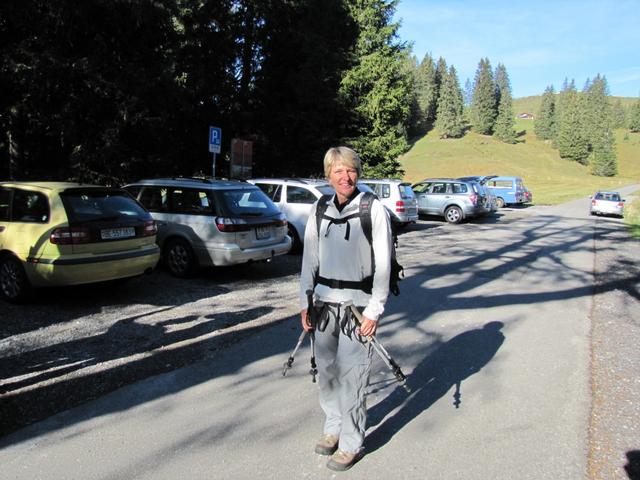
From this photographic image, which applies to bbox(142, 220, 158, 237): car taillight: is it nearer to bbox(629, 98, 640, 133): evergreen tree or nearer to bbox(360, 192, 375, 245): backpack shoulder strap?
bbox(360, 192, 375, 245): backpack shoulder strap

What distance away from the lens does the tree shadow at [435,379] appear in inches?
136

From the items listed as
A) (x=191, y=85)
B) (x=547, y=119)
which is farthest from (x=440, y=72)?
(x=191, y=85)

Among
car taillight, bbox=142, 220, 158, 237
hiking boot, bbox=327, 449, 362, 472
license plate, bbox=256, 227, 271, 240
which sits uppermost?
car taillight, bbox=142, 220, 158, 237

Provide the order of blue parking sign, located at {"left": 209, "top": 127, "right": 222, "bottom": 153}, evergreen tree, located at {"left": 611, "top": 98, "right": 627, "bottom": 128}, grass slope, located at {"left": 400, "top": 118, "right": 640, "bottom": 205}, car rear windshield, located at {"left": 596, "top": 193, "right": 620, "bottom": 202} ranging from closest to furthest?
1. blue parking sign, located at {"left": 209, "top": 127, "right": 222, "bottom": 153}
2. car rear windshield, located at {"left": 596, "top": 193, "right": 620, "bottom": 202}
3. grass slope, located at {"left": 400, "top": 118, "right": 640, "bottom": 205}
4. evergreen tree, located at {"left": 611, "top": 98, "right": 627, "bottom": 128}

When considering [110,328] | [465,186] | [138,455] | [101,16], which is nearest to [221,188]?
[110,328]

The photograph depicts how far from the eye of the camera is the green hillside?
76.0m

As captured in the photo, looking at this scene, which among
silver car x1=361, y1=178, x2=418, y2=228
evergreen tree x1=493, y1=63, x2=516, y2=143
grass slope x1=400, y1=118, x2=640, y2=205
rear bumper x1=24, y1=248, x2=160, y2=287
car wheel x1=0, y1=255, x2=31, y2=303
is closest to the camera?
rear bumper x1=24, y1=248, x2=160, y2=287

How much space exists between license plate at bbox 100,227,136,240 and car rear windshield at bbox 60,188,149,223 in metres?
0.18

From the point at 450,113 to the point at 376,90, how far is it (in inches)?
3452

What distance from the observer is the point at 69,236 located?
5.94 meters

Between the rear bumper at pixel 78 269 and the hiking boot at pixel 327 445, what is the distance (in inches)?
166

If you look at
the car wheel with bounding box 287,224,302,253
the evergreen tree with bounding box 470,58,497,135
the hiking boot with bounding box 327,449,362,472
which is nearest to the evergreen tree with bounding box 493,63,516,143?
the evergreen tree with bounding box 470,58,497,135

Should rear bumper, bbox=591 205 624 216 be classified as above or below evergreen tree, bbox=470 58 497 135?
below

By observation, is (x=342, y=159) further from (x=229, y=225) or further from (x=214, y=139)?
(x=214, y=139)
